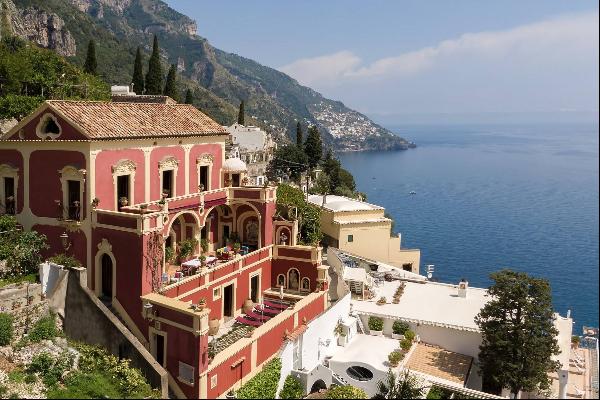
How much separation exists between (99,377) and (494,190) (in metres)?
82.9

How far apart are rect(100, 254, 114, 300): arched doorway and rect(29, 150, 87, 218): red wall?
80.5 inches

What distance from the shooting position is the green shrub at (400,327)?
991 inches

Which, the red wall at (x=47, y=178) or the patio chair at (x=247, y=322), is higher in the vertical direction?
the red wall at (x=47, y=178)

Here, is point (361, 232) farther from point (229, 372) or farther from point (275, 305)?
point (229, 372)

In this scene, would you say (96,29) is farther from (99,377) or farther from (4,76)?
(99,377)

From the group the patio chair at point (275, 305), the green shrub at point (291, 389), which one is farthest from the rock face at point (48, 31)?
the green shrub at point (291, 389)

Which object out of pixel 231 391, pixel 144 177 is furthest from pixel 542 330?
pixel 144 177

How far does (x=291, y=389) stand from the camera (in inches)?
794

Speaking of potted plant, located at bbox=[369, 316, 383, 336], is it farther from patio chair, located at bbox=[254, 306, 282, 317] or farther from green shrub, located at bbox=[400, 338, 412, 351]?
patio chair, located at bbox=[254, 306, 282, 317]

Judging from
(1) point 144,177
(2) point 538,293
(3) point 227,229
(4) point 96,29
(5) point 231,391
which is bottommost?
(5) point 231,391

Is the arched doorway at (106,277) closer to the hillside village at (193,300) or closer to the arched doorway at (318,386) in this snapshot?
the hillside village at (193,300)

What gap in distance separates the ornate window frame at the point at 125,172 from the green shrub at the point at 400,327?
1327 cm

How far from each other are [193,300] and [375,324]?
9.43 meters

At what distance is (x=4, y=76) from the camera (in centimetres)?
3338
